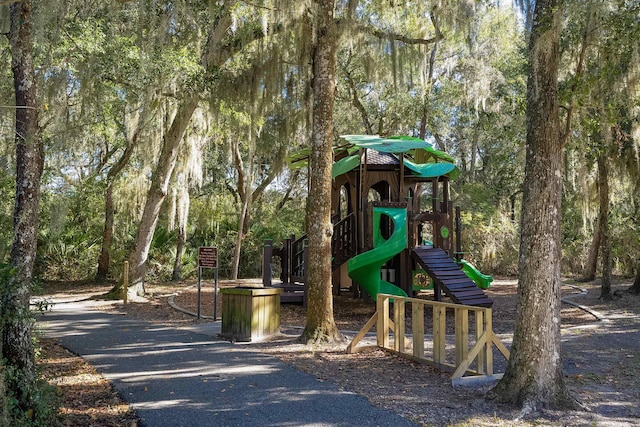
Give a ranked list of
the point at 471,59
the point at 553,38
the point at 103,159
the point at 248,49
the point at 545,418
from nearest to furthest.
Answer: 1. the point at 545,418
2. the point at 553,38
3. the point at 248,49
4. the point at 471,59
5. the point at 103,159

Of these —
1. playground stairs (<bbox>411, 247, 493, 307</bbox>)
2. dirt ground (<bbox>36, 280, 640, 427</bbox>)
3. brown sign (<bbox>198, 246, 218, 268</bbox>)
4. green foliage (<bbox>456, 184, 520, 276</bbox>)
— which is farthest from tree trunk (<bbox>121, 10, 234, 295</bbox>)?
green foliage (<bbox>456, 184, 520, 276</bbox>)

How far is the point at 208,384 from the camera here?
17.6ft

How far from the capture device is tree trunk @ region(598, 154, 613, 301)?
13.2 metres

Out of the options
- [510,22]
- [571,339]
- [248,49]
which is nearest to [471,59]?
[510,22]

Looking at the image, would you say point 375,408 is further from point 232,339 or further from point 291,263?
point 291,263

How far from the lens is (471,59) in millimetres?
18406

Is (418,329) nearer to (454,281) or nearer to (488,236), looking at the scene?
(454,281)

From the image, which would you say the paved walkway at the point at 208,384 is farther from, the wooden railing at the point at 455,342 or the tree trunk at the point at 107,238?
the tree trunk at the point at 107,238

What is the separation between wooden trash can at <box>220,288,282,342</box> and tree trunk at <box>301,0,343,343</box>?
2.51 feet

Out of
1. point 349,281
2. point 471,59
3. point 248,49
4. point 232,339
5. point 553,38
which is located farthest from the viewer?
point 471,59

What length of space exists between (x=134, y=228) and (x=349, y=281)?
10.6 meters

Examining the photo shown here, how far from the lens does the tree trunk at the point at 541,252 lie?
15.4ft

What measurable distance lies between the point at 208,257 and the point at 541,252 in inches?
272

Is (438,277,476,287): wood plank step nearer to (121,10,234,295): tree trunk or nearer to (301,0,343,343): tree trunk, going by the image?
(301,0,343,343): tree trunk
